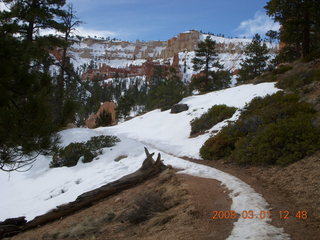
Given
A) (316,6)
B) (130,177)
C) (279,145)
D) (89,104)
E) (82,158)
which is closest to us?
(279,145)

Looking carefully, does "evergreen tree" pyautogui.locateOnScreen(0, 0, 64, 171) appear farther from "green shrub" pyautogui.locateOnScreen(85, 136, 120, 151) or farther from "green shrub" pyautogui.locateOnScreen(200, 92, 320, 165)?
"green shrub" pyautogui.locateOnScreen(85, 136, 120, 151)

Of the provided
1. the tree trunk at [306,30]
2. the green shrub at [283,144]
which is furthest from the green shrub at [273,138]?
the tree trunk at [306,30]

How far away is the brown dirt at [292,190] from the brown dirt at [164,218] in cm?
84

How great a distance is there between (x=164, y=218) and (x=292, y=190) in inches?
109

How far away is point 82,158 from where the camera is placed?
1296 cm

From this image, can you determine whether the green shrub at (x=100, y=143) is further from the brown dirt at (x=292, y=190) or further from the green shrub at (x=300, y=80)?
the green shrub at (x=300, y=80)

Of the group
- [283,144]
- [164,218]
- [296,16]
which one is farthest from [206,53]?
[164,218]

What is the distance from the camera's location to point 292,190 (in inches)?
202

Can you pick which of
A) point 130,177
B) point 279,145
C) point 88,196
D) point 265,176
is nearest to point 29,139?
point 88,196

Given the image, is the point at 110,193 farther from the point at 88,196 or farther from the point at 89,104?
the point at 89,104

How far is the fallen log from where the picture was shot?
7.23m

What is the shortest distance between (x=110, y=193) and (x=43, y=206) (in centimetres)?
290

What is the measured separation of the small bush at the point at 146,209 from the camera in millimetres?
4984

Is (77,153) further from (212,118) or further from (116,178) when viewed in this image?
(212,118)
